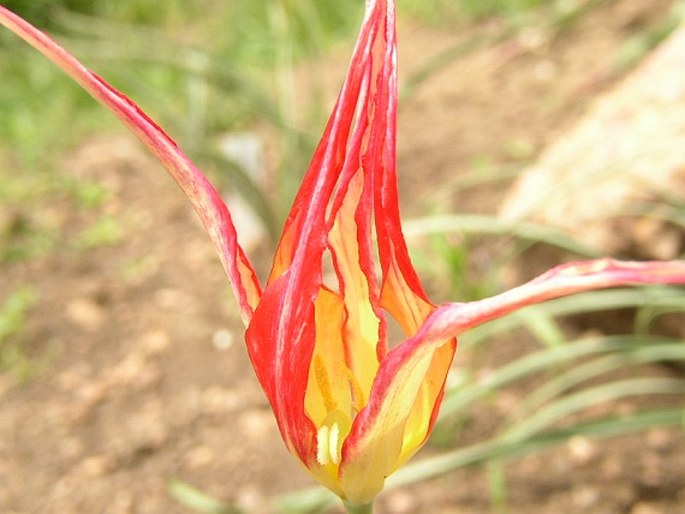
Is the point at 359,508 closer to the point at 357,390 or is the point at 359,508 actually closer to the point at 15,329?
the point at 357,390

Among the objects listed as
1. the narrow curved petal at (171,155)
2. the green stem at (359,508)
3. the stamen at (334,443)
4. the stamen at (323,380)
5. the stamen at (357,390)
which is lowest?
the green stem at (359,508)

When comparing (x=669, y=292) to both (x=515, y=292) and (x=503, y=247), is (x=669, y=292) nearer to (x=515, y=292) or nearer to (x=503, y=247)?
(x=503, y=247)

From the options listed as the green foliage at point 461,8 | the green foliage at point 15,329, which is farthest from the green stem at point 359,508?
the green foliage at point 461,8

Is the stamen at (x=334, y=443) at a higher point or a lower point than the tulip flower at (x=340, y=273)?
lower

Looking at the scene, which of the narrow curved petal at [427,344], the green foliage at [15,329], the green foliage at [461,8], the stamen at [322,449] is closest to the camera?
the narrow curved petal at [427,344]

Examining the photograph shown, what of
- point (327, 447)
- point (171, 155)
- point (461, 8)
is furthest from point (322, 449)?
point (461, 8)

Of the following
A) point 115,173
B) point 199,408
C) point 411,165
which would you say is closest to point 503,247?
point 411,165

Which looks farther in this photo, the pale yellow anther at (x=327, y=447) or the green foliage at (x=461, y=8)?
the green foliage at (x=461, y=8)

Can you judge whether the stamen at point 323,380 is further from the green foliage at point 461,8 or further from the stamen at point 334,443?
the green foliage at point 461,8

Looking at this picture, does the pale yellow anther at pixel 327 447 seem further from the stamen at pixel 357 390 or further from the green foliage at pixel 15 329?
the green foliage at pixel 15 329

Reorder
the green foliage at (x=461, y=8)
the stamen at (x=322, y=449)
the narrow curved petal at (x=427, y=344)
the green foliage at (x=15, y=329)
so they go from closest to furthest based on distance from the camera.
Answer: the narrow curved petal at (x=427, y=344), the stamen at (x=322, y=449), the green foliage at (x=15, y=329), the green foliage at (x=461, y=8)
